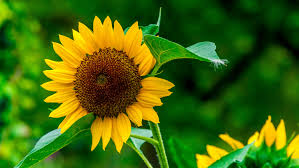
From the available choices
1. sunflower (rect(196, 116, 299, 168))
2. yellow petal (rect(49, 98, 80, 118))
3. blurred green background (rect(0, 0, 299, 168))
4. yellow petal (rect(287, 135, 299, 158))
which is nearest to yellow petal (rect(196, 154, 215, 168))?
sunflower (rect(196, 116, 299, 168))

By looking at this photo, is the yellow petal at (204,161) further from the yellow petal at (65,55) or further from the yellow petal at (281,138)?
the yellow petal at (65,55)

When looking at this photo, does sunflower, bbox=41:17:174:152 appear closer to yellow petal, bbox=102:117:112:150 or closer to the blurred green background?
yellow petal, bbox=102:117:112:150

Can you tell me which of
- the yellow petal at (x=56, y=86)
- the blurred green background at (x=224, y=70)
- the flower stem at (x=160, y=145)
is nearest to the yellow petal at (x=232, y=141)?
the flower stem at (x=160, y=145)

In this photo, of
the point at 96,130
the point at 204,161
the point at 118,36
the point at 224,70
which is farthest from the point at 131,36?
the point at 224,70

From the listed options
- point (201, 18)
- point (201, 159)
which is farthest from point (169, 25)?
point (201, 159)

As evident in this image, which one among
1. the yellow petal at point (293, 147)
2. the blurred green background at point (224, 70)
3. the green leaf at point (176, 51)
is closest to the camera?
the green leaf at point (176, 51)
